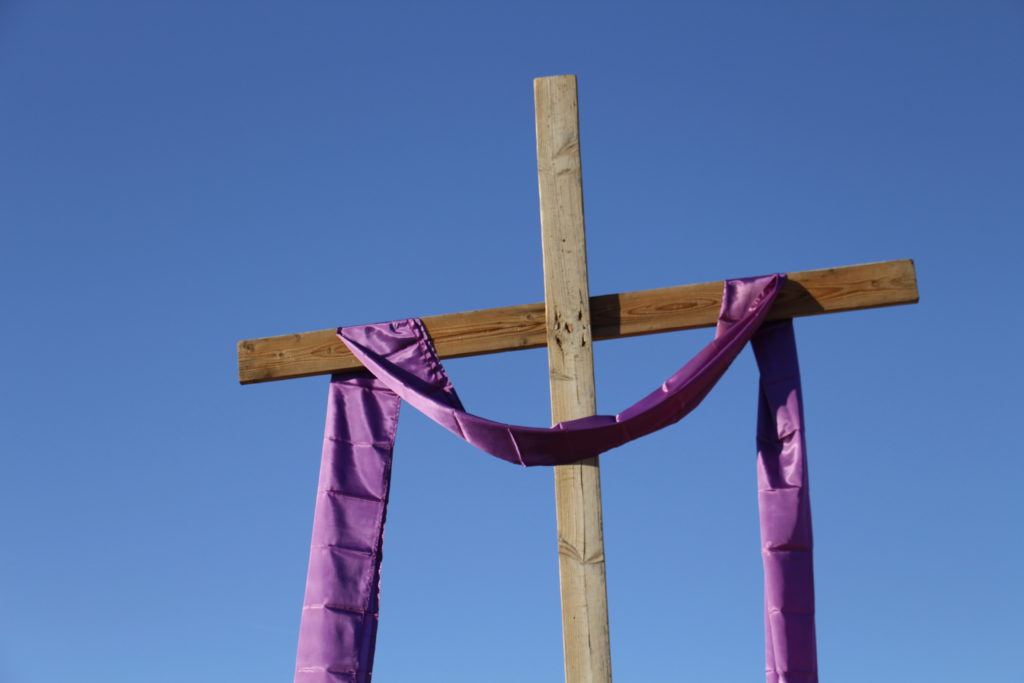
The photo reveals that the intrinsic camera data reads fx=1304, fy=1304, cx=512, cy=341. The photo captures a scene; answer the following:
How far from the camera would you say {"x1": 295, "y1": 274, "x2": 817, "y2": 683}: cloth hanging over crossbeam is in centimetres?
361

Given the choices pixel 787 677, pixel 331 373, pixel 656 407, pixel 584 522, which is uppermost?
pixel 331 373

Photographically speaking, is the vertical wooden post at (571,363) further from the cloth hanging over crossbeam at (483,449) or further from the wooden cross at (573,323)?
the cloth hanging over crossbeam at (483,449)

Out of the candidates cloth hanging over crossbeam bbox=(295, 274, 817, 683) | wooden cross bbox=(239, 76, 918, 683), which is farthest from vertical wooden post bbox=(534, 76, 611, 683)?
cloth hanging over crossbeam bbox=(295, 274, 817, 683)

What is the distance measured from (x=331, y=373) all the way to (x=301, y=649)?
2.89 feet

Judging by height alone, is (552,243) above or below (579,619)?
above

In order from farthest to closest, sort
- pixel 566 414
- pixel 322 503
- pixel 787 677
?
1. pixel 322 503
2. pixel 566 414
3. pixel 787 677

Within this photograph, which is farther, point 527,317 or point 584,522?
point 527,317

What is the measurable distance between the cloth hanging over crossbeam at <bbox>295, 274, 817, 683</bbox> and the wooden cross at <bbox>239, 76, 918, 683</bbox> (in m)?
0.07

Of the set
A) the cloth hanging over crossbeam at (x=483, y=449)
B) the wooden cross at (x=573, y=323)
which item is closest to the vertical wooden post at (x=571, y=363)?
the wooden cross at (x=573, y=323)

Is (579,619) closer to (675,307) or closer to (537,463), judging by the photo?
(537,463)

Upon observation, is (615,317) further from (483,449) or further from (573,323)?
(483,449)

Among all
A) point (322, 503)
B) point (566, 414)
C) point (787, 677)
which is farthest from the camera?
point (322, 503)

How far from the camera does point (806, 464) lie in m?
3.65

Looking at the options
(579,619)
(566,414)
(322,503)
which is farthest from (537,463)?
(322,503)
